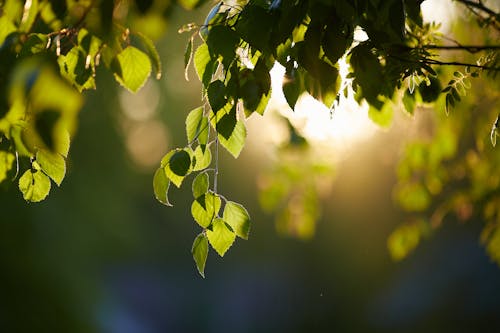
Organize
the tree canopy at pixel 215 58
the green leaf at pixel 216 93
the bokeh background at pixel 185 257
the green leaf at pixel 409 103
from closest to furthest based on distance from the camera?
the tree canopy at pixel 215 58 → the green leaf at pixel 216 93 → the green leaf at pixel 409 103 → the bokeh background at pixel 185 257

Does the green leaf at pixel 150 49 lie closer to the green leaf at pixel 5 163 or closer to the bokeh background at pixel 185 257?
the green leaf at pixel 5 163

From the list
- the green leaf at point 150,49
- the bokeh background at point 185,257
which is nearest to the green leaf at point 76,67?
the green leaf at point 150,49

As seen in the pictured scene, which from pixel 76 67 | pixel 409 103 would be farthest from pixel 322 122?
pixel 76 67

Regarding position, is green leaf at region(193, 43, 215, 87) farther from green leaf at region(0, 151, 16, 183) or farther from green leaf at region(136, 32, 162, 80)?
green leaf at region(0, 151, 16, 183)

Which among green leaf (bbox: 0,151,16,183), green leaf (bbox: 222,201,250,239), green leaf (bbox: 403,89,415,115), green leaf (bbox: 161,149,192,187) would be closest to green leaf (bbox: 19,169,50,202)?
green leaf (bbox: 0,151,16,183)

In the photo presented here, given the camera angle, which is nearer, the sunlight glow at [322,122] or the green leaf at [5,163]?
the green leaf at [5,163]

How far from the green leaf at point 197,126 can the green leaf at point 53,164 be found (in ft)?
0.75

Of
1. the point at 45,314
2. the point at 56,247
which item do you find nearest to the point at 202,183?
the point at 45,314

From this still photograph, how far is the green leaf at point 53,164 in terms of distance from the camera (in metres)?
1.07

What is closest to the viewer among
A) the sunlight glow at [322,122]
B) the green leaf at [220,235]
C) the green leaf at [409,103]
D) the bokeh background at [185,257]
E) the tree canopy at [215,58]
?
the tree canopy at [215,58]

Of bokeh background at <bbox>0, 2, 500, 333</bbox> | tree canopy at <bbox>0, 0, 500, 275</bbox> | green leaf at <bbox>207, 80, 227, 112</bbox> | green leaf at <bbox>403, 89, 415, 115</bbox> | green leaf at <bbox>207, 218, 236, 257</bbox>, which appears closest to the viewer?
tree canopy at <bbox>0, 0, 500, 275</bbox>

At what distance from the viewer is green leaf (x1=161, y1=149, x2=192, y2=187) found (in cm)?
106

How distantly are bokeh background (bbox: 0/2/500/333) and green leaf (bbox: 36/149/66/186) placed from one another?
5.36m

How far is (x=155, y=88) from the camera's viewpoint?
15039 millimetres
